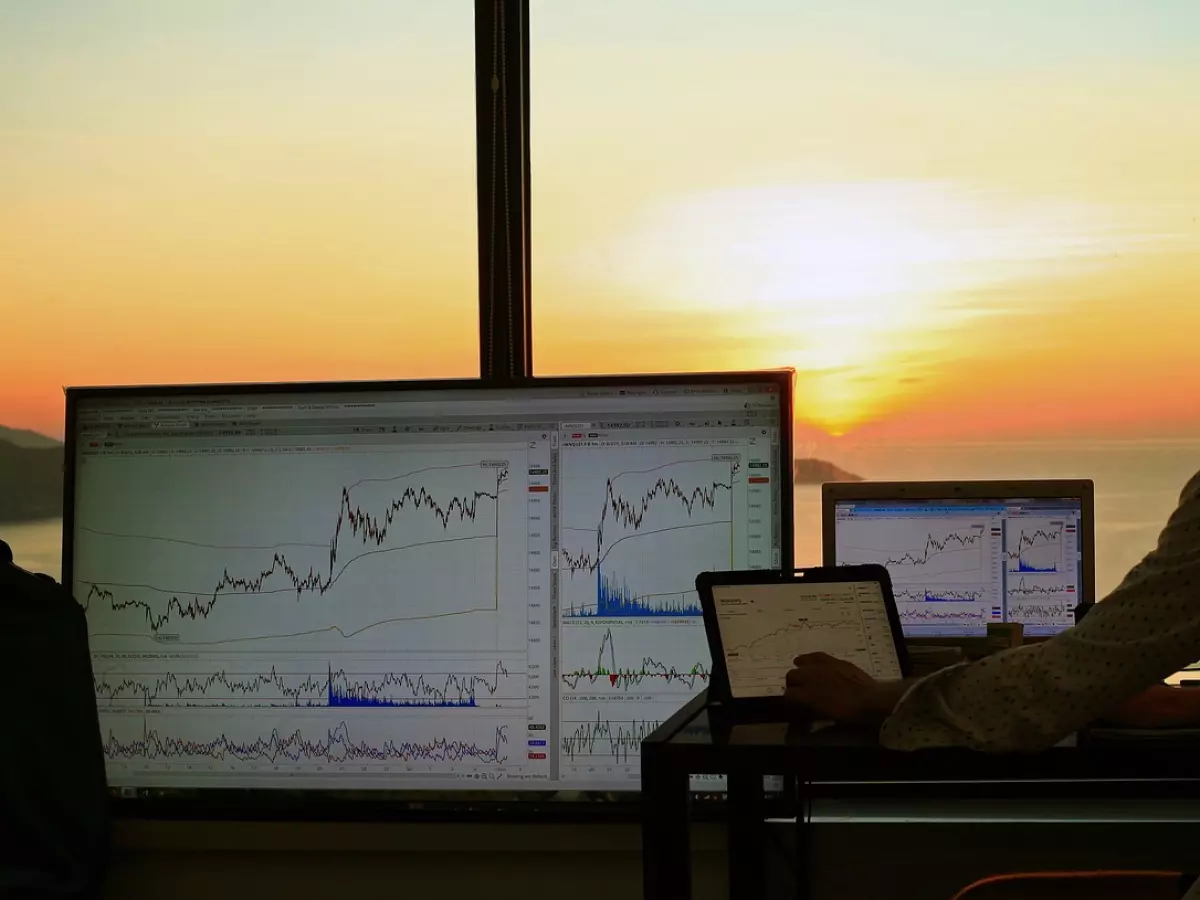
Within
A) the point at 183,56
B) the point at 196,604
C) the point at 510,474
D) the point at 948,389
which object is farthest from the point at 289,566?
the point at 948,389

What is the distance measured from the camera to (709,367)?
2.39 meters

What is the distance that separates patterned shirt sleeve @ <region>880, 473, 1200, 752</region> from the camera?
1246mm

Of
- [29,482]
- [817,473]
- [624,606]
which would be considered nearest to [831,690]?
[624,606]

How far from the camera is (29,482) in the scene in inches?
98.2

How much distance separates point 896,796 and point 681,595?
0.53 metres

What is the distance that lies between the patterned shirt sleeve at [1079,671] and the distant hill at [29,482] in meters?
1.86

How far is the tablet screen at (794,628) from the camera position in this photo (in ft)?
5.49

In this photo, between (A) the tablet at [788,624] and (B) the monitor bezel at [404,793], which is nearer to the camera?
(A) the tablet at [788,624]

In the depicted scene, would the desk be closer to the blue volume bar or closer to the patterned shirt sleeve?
the patterned shirt sleeve

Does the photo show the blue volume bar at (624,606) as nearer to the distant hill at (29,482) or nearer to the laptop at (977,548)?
the laptop at (977,548)

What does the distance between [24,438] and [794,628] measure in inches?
67.5

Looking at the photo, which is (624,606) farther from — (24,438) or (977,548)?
(24,438)

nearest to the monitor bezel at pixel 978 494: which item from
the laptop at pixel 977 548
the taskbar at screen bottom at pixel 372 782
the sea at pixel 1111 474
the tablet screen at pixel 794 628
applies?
the laptop at pixel 977 548

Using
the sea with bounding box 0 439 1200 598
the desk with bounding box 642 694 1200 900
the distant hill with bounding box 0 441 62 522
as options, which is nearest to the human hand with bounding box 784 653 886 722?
the desk with bounding box 642 694 1200 900
